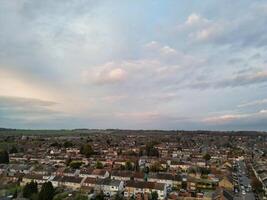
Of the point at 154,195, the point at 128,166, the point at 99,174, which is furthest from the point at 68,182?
the point at 128,166

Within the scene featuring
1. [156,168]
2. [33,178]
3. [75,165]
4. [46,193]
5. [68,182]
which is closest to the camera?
[46,193]

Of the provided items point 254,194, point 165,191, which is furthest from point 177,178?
point 254,194

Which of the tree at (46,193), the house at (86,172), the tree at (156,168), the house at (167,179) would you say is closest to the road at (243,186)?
the house at (167,179)

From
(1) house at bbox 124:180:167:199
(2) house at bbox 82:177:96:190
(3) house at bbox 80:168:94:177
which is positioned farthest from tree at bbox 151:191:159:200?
(3) house at bbox 80:168:94:177

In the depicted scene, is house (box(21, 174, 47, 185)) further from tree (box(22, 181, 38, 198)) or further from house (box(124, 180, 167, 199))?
house (box(124, 180, 167, 199))

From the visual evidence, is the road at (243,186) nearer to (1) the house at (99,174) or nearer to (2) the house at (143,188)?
(2) the house at (143,188)

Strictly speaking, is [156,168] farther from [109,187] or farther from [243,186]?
[109,187]
